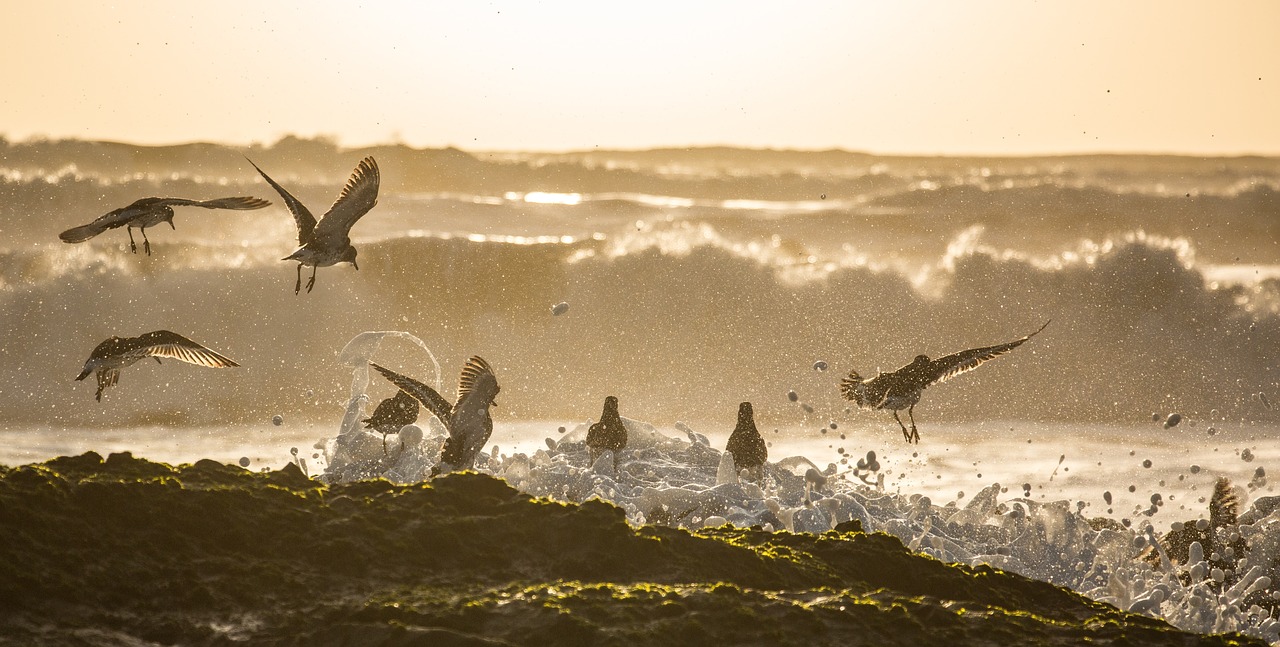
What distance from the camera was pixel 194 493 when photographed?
352 inches

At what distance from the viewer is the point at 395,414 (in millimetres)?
16266

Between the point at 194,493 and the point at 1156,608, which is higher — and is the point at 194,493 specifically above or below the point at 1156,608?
above

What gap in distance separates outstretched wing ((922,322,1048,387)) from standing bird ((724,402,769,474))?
90.5 inches

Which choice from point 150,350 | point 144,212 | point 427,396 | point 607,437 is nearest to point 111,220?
point 144,212

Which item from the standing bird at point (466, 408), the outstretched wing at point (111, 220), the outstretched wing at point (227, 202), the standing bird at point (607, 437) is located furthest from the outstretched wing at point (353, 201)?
the standing bird at point (607, 437)

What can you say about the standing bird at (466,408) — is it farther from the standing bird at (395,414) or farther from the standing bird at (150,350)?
the standing bird at (395,414)

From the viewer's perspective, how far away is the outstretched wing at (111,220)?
1412cm

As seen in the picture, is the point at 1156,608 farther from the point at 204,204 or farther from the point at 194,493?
the point at 204,204

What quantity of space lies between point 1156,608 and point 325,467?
34.4ft

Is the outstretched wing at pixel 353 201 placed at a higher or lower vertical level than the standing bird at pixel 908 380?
higher

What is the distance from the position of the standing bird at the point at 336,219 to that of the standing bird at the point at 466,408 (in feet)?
8.68

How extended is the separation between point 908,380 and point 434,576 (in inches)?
315

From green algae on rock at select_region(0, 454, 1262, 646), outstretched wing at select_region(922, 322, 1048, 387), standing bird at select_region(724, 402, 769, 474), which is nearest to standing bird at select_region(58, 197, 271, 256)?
green algae on rock at select_region(0, 454, 1262, 646)

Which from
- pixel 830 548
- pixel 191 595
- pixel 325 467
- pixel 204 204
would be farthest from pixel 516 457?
pixel 191 595
